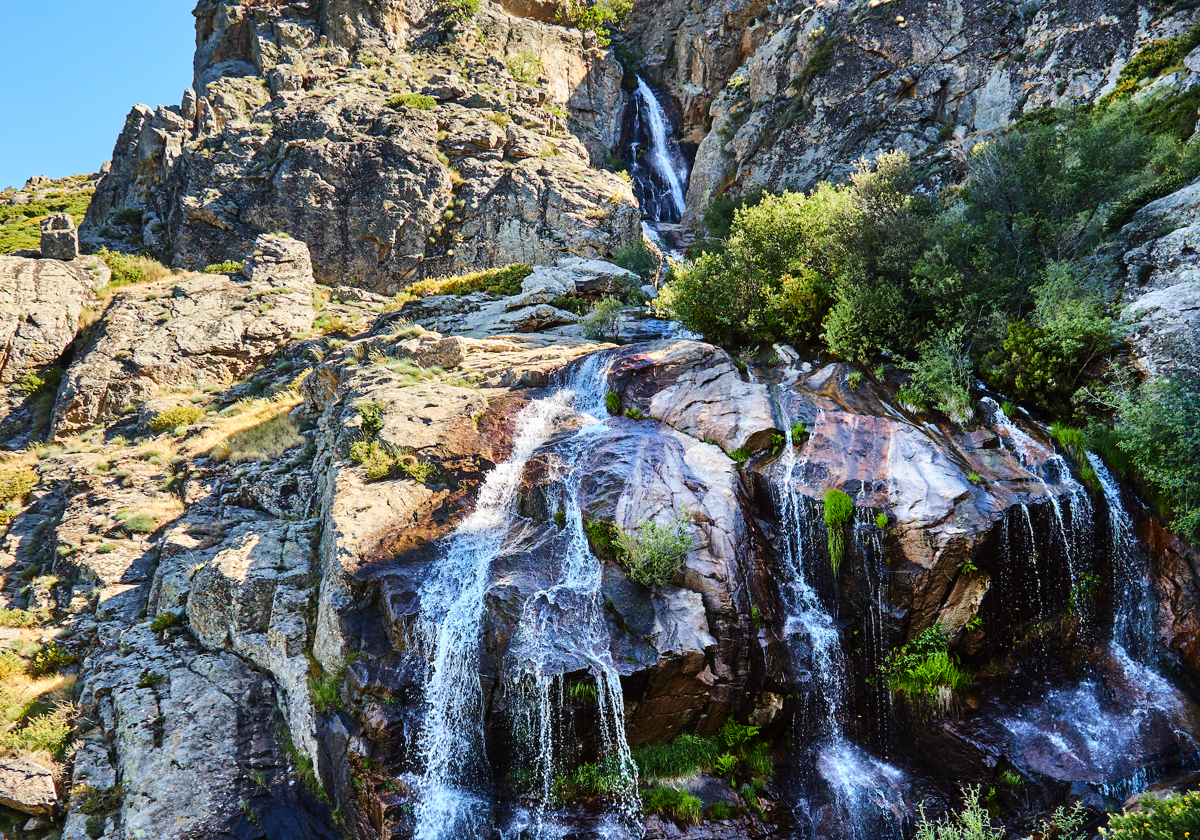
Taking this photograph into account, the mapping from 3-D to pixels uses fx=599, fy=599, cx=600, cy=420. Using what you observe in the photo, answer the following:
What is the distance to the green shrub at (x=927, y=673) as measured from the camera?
10.6 metres

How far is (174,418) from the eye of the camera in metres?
20.3

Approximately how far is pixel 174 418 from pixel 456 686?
16.5m

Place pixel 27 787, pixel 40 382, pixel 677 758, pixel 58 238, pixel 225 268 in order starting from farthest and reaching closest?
pixel 225 268 < pixel 58 238 < pixel 40 382 < pixel 27 787 < pixel 677 758

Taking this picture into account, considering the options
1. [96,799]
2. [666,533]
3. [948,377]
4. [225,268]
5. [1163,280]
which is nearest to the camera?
[96,799]

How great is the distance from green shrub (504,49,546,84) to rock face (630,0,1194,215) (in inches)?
462

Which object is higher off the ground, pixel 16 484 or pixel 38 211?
pixel 38 211

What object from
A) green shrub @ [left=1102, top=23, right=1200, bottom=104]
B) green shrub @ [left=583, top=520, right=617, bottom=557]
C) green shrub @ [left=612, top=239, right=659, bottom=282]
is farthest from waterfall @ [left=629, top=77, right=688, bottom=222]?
green shrub @ [left=583, top=520, right=617, bottom=557]

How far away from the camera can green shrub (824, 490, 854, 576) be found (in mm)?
11719

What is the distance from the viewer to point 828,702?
10.9m

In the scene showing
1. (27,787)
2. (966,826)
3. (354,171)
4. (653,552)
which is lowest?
(966,826)

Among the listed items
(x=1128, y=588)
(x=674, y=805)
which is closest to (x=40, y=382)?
(x=674, y=805)

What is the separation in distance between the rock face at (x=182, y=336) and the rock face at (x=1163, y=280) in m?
27.5

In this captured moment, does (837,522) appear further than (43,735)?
Yes

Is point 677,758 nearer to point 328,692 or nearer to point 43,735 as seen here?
point 328,692
